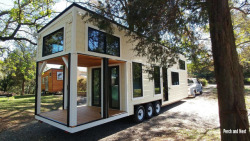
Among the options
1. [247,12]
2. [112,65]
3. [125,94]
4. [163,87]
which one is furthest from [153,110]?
[247,12]

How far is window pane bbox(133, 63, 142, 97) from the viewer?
587cm

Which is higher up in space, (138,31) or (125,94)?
(138,31)

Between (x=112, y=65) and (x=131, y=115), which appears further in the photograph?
(x=112, y=65)

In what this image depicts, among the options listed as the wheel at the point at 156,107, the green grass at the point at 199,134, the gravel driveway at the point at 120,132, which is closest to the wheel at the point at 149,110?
the wheel at the point at 156,107

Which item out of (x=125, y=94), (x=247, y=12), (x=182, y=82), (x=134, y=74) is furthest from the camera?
(x=182, y=82)

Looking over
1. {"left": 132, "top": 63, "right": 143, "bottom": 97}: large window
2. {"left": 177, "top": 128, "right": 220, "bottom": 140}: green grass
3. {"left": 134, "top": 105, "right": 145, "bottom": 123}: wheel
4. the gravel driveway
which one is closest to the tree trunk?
{"left": 177, "top": 128, "right": 220, "bottom": 140}: green grass

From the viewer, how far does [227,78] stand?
250 centimetres

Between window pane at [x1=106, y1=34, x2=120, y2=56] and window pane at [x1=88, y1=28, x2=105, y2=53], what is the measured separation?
0.22m

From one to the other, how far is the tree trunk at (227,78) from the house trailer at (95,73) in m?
2.31

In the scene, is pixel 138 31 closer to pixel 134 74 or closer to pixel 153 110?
pixel 134 74

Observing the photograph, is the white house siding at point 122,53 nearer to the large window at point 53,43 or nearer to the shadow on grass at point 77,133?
the large window at point 53,43

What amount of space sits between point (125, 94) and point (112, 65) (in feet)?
4.81

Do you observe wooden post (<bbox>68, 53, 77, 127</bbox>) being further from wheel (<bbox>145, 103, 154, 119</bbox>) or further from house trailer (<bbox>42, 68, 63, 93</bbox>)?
house trailer (<bbox>42, 68, 63, 93</bbox>)

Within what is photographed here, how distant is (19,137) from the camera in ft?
14.0
